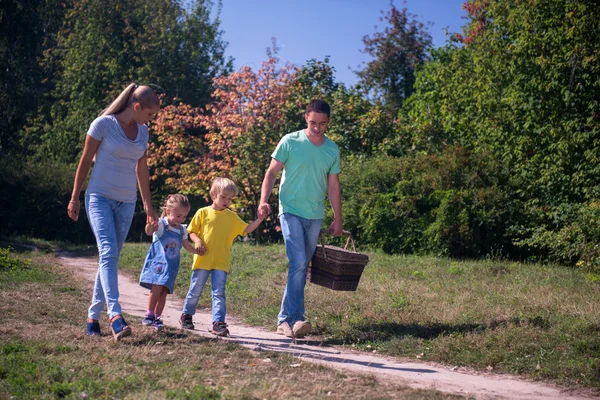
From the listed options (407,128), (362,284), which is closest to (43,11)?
(407,128)

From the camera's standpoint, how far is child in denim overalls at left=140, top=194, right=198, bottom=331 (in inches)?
284

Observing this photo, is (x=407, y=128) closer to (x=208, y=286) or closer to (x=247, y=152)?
(x=247, y=152)

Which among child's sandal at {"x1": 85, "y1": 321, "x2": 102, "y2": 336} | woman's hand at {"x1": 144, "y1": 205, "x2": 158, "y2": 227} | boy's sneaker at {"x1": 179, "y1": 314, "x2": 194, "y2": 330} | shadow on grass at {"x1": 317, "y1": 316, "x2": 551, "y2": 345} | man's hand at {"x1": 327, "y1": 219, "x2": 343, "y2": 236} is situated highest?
man's hand at {"x1": 327, "y1": 219, "x2": 343, "y2": 236}

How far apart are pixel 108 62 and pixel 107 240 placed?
24.2 meters

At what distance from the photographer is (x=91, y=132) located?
665cm

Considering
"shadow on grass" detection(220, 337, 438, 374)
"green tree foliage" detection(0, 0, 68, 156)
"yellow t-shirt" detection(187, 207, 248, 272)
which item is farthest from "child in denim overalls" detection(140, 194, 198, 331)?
"green tree foliage" detection(0, 0, 68, 156)

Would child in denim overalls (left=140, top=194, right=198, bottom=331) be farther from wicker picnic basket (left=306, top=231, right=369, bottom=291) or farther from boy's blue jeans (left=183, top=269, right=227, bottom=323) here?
wicker picnic basket (left=306, top=231, right=369, bottom=291)

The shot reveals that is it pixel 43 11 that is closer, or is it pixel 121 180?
pixel 121 180

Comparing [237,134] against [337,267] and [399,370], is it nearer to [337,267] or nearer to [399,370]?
[337,267]

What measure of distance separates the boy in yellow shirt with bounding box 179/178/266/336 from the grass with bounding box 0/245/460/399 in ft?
1.73

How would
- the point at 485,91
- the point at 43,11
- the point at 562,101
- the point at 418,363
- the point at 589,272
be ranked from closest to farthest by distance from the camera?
the point at 418,363 < the point at 589,272 < the point at 562,101 < the point at 485,91 < the point at 43,11

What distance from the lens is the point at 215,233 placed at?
750cm

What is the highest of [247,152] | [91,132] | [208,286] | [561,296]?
[247,152]

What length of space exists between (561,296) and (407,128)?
12591mm
